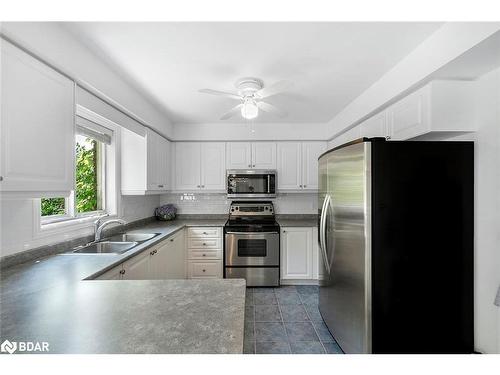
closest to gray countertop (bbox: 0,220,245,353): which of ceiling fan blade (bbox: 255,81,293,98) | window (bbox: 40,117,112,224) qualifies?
window (bbox: 40,117,112,224)

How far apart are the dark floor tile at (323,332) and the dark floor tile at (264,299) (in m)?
0.60

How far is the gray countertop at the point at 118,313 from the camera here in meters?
0.75

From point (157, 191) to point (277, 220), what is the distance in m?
1.78

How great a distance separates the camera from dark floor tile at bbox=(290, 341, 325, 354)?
1956mm

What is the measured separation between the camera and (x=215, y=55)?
1736 mm

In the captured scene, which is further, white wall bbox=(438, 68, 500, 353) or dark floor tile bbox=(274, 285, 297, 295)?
dark floor tile bbox=(274, 285, 297, 295)

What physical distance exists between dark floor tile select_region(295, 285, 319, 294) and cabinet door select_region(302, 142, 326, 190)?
4.60 ft

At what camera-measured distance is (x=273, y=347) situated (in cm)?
202

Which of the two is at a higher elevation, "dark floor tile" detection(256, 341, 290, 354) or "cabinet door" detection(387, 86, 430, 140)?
"cabinet door" detection(387, 86, 430, 140)

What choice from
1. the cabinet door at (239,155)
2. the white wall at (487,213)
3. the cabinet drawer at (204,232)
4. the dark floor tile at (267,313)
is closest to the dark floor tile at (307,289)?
the dark floor tile at (267,313)

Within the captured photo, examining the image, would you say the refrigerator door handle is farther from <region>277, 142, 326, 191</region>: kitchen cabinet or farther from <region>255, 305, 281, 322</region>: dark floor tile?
<region>277, 142, 326, 191</region>: kitchen cabinet

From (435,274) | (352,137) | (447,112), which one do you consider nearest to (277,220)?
(352,137)

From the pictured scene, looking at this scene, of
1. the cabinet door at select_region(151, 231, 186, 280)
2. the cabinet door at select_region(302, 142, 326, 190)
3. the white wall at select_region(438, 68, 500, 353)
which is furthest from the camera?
the cabinet door at select_region(302, 142, 326, 190)

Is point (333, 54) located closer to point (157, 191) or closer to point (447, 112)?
point (447, 112)
